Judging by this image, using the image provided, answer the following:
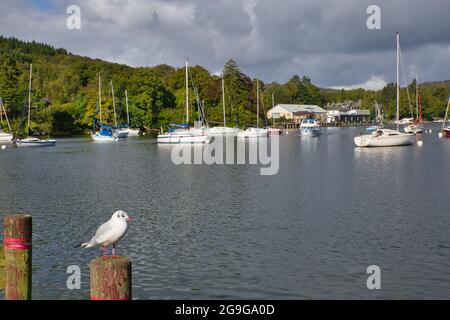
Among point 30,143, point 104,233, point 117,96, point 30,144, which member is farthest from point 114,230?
point 117,96

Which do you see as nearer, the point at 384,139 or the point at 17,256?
the point at 17,256

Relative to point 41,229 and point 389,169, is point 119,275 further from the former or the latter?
point 389,169

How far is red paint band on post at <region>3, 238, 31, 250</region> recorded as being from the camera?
9.11 m

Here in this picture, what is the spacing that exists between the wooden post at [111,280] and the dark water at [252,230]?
6.50 m

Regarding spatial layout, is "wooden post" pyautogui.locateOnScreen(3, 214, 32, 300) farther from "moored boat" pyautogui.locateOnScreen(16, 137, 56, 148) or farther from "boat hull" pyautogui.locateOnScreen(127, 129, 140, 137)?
"boat hull" pyautogui.locateOnScreen(127, 129, 140, 137)

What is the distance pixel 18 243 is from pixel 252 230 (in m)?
13.1

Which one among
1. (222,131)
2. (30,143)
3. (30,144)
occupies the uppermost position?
(222,131)

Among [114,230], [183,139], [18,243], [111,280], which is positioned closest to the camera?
[111,280]

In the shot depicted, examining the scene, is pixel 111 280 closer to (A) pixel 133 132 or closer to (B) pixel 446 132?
(B) pixel 446 132

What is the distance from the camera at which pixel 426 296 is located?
13633mm

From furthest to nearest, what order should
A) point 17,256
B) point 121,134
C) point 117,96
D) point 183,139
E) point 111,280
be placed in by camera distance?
point 117,96 → point 121,134 → point 183,139 → point 17,256 → point 111,280

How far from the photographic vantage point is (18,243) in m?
9.13

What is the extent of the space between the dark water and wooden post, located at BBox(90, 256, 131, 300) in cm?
650

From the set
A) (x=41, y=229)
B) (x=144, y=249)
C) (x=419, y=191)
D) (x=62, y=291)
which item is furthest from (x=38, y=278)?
(x=419, y=191)
